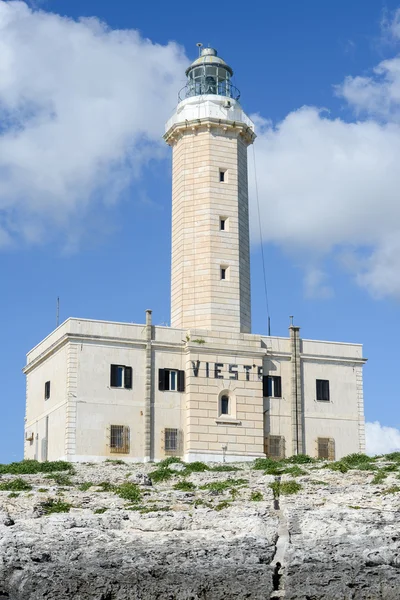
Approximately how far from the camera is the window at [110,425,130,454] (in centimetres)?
4244

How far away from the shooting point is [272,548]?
2078cm

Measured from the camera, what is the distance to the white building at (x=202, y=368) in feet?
140

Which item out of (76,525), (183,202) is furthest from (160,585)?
(183,202)

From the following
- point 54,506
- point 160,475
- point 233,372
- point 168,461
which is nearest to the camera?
point 54,506

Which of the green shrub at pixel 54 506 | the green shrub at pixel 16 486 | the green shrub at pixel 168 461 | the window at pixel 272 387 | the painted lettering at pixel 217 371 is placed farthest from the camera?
the window at pixel 272 387

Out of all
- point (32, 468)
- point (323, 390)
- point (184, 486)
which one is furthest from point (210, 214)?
point (184, 486)

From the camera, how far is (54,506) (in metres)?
25.5

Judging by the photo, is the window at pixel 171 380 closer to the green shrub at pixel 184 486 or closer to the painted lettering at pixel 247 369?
the painted lettering at pixel 247 369

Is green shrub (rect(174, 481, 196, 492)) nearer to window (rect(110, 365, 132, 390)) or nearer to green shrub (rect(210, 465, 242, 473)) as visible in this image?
green shrub (rect(210, 465, 242, 473))

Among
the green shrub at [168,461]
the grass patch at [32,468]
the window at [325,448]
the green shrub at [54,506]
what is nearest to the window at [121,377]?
the green shrub at [168,461]

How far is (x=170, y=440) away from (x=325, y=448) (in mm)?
7067

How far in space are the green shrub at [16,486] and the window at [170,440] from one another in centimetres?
1289

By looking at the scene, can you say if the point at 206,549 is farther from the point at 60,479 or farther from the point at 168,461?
the point at 168,461

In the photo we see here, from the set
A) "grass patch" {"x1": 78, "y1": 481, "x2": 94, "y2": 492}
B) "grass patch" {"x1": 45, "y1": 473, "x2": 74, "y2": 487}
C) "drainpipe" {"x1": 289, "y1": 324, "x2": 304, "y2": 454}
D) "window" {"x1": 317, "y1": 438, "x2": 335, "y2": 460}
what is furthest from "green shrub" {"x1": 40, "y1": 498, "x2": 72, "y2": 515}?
"window" {"x1": 317, "y1": 438, "x2": 335, "y2": 460}
